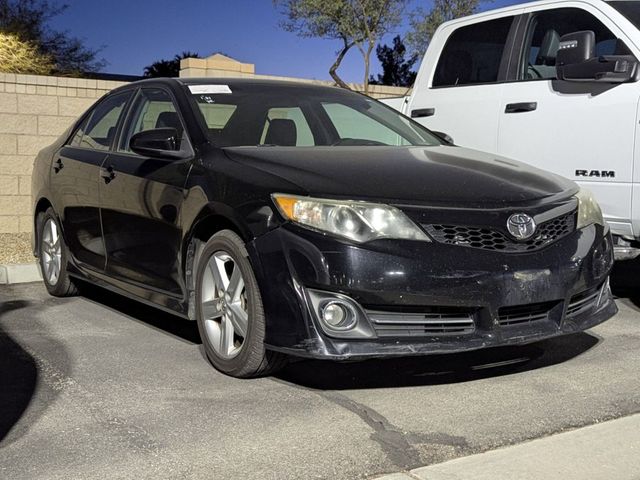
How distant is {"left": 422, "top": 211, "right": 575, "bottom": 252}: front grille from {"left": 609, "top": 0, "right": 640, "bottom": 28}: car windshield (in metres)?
2.47

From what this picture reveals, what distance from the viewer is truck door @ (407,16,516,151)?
6828 millimetres

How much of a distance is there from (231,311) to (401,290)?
3.15 ft

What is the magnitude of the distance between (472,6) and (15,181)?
1167 cm

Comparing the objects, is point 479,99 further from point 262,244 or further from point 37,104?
point 37,104

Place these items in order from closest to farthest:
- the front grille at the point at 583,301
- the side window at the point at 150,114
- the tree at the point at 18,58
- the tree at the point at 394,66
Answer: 1. the front grille at the point at 583,301
2. the side window at the point at 150,114
3. the tree at the point at 18,58
4. the tree at the point at 394,66

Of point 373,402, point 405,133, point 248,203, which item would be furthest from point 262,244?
point 405,133

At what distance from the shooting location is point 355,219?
160 inches

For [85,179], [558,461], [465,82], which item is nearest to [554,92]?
[465,82]

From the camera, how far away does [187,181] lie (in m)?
4.81

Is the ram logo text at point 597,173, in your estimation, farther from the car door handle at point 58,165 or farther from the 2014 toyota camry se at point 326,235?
the car door handle at point 58,165

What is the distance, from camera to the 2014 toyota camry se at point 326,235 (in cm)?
402

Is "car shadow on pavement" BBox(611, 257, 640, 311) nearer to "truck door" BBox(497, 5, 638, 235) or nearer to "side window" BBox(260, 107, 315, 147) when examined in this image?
"truck door" BBox(497, 5, 638, 235)

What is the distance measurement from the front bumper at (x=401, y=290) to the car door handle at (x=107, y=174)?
1.81 m

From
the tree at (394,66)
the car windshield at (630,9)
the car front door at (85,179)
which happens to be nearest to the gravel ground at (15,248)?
the car front door at (85,179)
